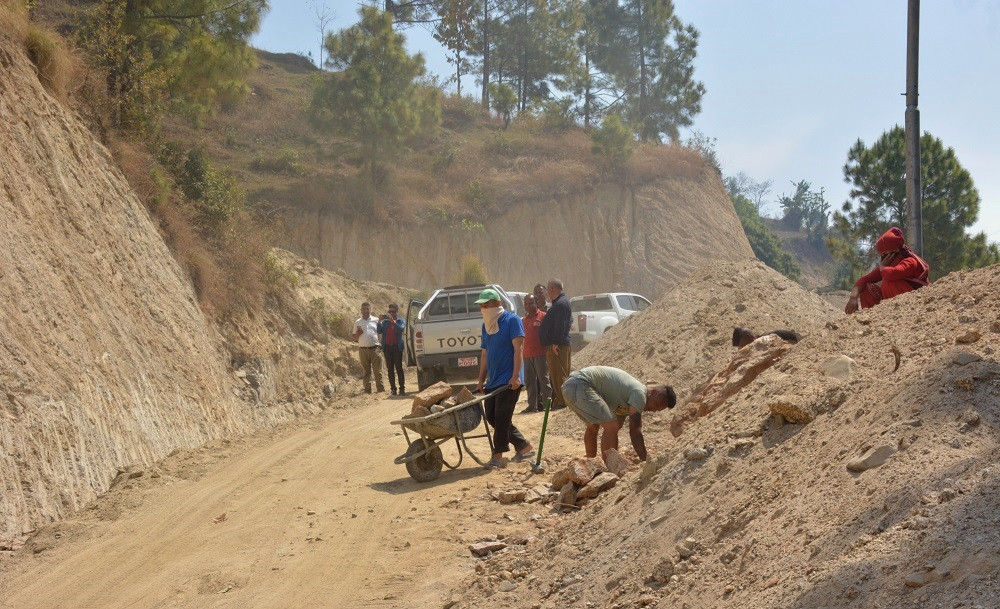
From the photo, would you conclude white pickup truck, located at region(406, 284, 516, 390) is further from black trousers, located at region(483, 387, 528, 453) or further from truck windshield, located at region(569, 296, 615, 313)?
black trousers, located at region(483, 387, 528, 453)

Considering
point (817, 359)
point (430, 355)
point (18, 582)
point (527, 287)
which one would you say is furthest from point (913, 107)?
point (527, 287)

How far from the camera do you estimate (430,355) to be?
16.3m

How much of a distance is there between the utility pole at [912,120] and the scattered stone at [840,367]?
5797 mm

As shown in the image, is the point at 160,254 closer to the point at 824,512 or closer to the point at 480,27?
the point at 824,512

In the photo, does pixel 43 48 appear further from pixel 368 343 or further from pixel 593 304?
pixel 593 304

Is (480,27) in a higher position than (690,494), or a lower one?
higher

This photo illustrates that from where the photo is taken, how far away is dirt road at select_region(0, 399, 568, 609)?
5.89 metres

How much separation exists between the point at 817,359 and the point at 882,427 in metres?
1.80

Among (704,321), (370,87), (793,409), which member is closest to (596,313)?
(704,321)

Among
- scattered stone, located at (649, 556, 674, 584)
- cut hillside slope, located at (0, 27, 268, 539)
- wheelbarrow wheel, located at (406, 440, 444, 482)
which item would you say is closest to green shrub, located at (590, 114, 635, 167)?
cut hillside slope, located at (0, 27, 268, 539)

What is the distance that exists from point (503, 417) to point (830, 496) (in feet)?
16.8

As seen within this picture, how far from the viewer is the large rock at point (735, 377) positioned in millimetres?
7633

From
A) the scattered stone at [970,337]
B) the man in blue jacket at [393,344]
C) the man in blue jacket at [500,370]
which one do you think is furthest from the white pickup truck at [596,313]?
the scattered stone at [970,337]

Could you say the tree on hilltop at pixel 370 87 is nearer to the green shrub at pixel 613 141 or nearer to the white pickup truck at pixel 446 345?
the green shrub at pixel 613 141
